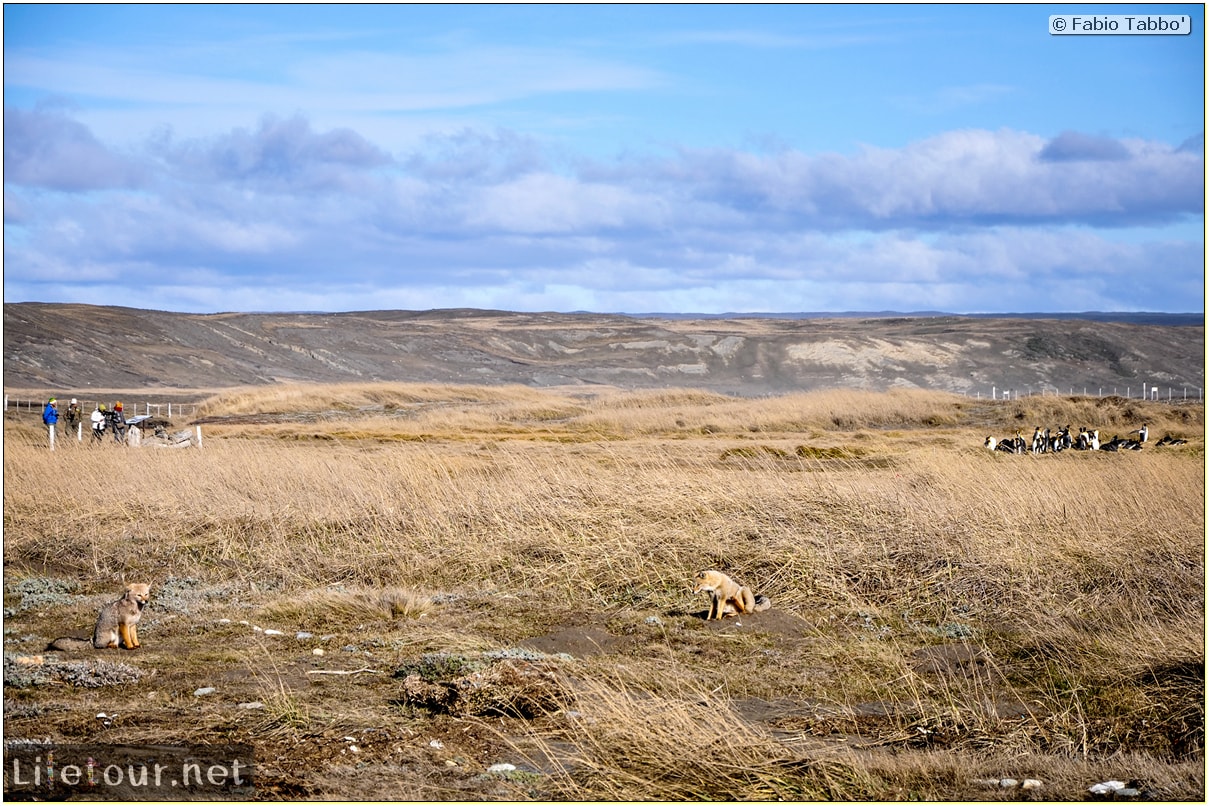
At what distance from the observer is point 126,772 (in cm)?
567

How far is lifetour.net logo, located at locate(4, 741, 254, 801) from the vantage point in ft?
17.8

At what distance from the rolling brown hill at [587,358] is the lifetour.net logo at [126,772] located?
2984 inches

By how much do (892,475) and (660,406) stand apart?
34159mm

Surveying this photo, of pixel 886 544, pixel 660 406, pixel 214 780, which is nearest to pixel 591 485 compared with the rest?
pixel 886 544

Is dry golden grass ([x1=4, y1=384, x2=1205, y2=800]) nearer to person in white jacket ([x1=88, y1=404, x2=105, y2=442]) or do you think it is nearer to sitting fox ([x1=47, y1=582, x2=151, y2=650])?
sitting fox ([x1=47, y1=582, x2=151, y2=650])

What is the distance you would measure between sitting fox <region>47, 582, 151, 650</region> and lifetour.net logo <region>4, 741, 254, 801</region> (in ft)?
8.39

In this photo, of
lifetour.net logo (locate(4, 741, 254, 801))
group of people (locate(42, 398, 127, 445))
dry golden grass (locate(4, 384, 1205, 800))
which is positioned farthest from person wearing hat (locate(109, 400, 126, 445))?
lifetour.net logo (locate(4, 741, 254, 801))

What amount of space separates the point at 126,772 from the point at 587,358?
104 metres

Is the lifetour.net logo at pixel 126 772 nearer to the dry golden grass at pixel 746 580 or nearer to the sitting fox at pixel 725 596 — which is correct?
the dry golden grass at pixel 746 580

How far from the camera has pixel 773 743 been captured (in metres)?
5.70

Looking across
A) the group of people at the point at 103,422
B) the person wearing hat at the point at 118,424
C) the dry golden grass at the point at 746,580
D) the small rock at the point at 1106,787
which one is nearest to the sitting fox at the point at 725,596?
the dry golden grass at the point at 746,580

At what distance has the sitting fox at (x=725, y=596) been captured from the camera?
9555mm

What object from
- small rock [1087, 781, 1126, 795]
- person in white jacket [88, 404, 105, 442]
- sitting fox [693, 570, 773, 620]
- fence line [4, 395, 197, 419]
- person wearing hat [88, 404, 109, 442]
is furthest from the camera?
fence line [4, 395, 197, 419]

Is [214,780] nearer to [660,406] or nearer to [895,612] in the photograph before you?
[895,612]
